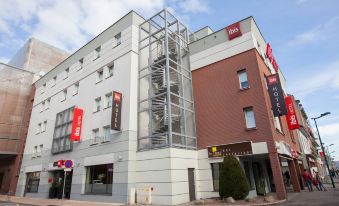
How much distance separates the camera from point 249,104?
1819cm

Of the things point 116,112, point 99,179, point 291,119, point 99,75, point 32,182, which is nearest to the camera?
point 116,112

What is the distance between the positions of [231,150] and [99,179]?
467 inches

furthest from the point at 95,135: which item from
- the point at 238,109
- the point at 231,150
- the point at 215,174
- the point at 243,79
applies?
the point at 243,79

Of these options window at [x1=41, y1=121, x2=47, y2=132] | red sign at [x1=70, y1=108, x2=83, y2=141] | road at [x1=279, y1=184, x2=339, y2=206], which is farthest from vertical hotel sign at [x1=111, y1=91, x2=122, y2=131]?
window at [x1=41, y1=121, x2=47, y2=132]

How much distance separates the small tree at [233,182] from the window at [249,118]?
3.61m

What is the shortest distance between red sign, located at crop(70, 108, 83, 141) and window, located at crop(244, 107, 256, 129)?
16.5 meters

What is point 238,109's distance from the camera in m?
18.6

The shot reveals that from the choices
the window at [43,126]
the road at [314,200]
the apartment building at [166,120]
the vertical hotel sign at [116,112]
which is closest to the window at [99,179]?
the apartment building at [166,120]

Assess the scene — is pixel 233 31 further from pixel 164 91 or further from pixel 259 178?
pixel 259 178

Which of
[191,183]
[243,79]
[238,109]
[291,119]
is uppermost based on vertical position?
[243,79]

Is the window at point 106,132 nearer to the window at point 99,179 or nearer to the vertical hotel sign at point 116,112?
the vertical hotel sign at point 116,112

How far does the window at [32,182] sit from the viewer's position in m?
27.7

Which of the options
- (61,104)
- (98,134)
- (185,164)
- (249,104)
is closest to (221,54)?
(249,104)

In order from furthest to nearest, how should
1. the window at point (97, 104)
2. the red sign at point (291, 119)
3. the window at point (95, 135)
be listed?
the red sign at point (291, 119) < the window at point (97, 104) < the window at point (95, 135)
